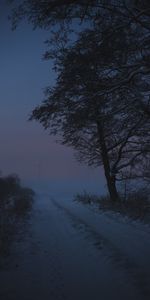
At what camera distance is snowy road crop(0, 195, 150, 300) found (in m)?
7.08

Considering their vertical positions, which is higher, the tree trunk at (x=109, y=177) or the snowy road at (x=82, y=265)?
the tree trunk at (x=109, y=177)

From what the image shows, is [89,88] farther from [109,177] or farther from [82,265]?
[109,177]

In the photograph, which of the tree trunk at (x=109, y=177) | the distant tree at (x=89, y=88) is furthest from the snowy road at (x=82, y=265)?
the tree trunk at (x=109, y=177)

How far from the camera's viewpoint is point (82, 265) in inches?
348

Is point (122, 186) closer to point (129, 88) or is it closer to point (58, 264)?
point (129, 88)

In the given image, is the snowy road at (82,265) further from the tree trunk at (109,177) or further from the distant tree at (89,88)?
the tree trunk at (109,177)

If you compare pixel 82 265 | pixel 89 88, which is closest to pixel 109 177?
pixel 89 88

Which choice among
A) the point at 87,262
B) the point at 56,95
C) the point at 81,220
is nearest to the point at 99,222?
the point at 81,220

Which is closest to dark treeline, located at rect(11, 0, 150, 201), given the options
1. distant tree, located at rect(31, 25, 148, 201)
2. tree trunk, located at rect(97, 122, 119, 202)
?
distant tree, located at rect(31, 25, 148, 201)

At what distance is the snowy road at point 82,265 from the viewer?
7.08 meters

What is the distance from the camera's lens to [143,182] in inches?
858

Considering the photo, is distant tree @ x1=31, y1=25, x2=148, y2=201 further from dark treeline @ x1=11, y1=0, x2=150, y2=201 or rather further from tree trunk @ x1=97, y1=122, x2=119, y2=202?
tree trunk @ x1=97, y1=122, x2=119, y2=202

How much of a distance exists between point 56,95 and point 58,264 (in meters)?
5.28

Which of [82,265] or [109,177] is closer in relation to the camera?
[82,265]
